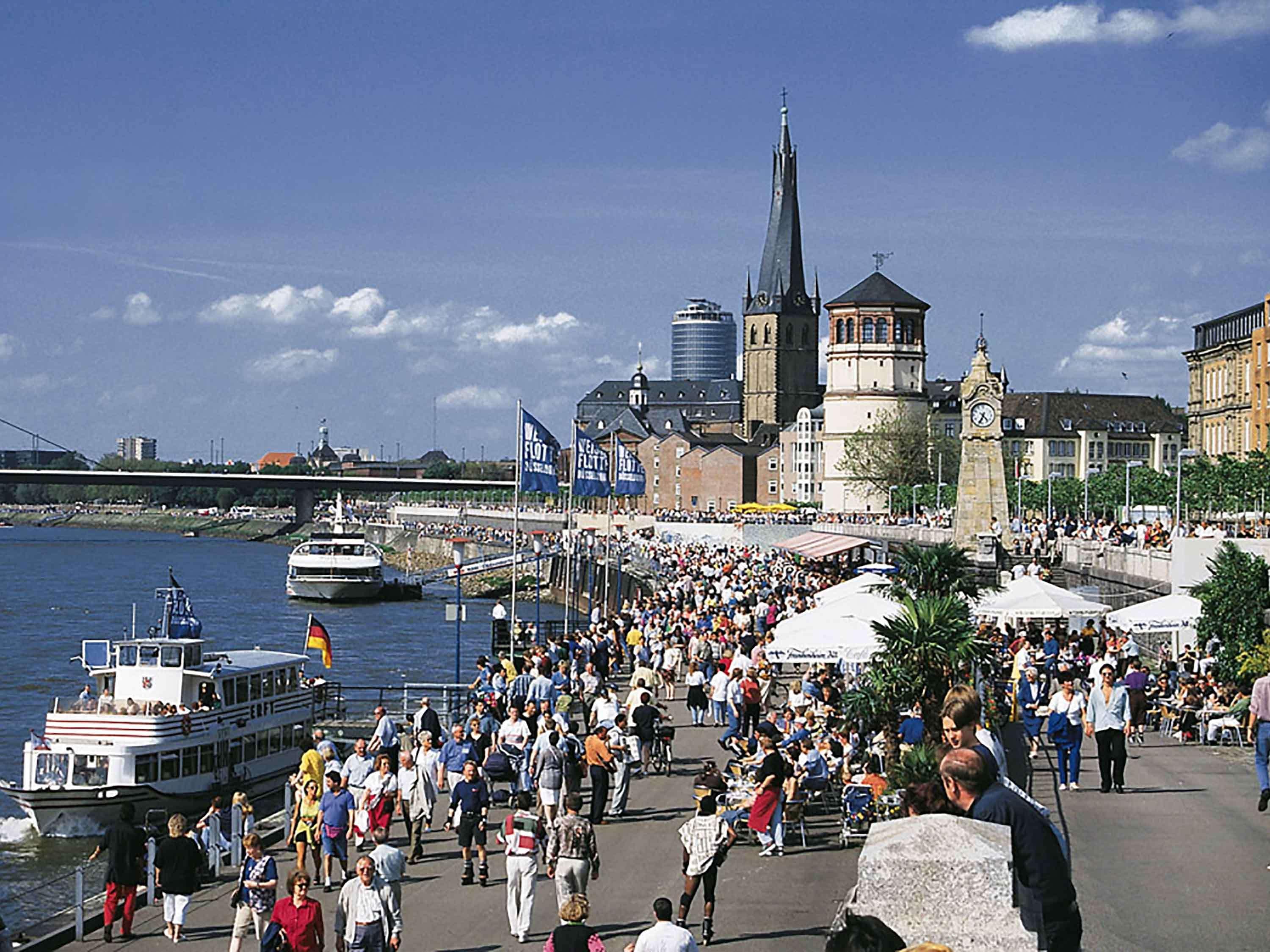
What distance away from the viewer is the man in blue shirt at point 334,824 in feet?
52.2

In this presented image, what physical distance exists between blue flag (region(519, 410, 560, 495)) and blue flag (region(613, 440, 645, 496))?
1027 centimetres

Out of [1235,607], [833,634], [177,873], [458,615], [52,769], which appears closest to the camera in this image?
[177,873]

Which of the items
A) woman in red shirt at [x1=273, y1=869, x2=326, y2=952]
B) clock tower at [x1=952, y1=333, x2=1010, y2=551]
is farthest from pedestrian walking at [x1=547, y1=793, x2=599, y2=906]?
clock tower at [x1=952, y1=333, x2=1010, y2=551]

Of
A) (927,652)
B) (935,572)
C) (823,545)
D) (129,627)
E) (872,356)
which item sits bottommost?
(129,627)

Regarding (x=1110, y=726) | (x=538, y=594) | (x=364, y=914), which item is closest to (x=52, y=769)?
(x=364, y=914)

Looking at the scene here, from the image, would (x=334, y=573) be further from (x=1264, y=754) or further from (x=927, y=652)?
(x=1264, y=754)

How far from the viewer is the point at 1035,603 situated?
26.1 m

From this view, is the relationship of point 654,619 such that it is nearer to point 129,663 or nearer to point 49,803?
point 129,663

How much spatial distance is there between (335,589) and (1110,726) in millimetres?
77619

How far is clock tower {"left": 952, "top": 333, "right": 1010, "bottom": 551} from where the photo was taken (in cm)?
5672

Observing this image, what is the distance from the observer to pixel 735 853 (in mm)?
16359

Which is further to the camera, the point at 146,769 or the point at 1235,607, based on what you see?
the point at 146,769

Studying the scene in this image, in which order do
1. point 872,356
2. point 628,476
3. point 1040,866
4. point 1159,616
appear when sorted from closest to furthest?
point 1040,866
point 1159,616
point 628,476
point 872,356

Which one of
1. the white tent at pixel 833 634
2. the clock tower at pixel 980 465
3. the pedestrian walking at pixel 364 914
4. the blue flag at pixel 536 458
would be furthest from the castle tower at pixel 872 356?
the pedestrian walking at pixel 364 914
